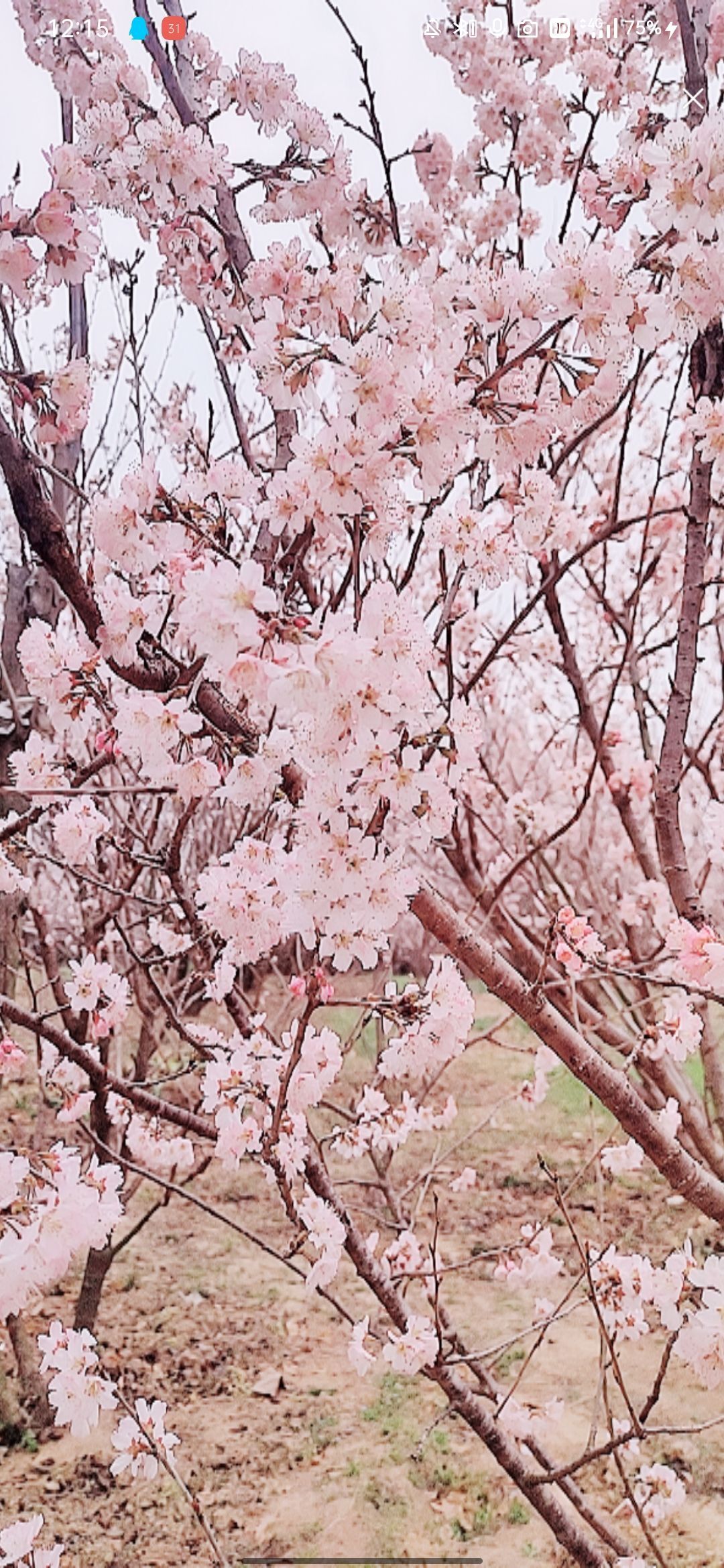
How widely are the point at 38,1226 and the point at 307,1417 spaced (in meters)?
1.92

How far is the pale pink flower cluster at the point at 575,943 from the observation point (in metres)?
1.71

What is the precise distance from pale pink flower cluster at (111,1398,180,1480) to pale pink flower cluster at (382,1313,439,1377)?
31 cm

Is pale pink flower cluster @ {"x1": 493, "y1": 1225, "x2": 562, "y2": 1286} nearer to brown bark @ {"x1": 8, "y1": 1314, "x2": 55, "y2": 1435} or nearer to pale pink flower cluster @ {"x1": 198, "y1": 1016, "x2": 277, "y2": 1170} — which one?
pale pink flower cluster @ {"x1": 198, "y1": 1016, "x2": 277, "y2": 1170}

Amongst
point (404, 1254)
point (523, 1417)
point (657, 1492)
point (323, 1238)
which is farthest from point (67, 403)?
point (657, 1492)

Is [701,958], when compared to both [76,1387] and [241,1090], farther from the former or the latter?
[76,1387]

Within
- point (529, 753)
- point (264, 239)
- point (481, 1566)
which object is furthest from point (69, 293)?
point (529, 753)

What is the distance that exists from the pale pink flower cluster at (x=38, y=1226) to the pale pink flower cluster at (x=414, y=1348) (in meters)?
0.82

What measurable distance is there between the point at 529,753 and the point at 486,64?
6.16 m

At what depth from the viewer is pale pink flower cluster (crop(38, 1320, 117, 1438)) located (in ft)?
4.52

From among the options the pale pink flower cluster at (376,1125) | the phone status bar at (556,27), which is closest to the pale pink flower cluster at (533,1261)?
the pale pink flower cluster at (376,1125)

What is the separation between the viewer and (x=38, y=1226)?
2.70 ft

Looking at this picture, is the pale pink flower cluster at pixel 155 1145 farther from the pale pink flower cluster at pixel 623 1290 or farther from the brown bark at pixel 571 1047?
the brown bark at pixel 571 1047

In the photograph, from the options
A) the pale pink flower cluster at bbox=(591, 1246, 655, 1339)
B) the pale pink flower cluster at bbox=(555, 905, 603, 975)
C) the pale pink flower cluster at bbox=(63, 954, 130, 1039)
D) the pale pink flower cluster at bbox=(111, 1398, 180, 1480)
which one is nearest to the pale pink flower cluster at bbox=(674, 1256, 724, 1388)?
the pale pink flower cluster at bbox=(591, 1246, 655, 1339)

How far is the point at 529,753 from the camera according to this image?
8.10 m
